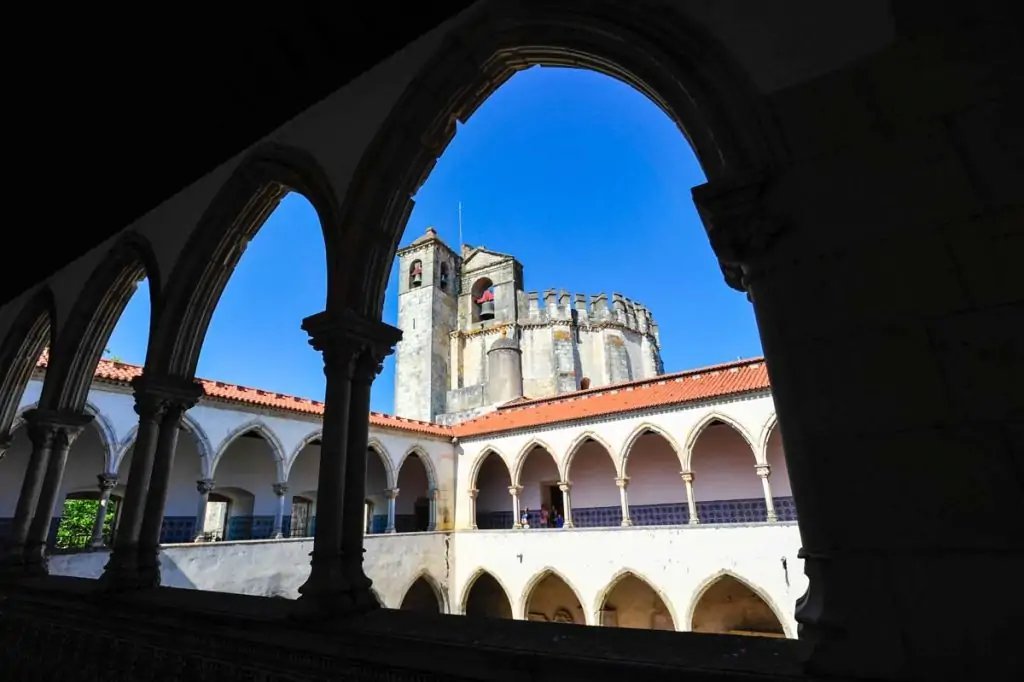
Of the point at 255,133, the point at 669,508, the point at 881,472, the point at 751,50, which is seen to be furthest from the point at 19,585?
the point at 669,508

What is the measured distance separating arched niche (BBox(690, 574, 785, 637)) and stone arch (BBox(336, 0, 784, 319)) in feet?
46.4

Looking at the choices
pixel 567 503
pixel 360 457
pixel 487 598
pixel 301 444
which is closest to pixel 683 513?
pixel 567 503

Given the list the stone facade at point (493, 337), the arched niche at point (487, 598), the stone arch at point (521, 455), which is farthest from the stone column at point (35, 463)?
the stone facade at point (493, 337)

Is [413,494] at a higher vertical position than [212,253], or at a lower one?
A: lower

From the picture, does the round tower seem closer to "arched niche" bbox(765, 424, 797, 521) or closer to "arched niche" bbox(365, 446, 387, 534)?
"arched niche" bbox(365, 446, 387, 534)

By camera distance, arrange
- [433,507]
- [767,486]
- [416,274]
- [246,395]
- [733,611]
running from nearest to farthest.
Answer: [767,486] < [246,395] < [733,611] < [433,507] < [416,274]

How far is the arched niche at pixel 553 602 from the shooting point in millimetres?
16453

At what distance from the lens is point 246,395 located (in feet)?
44.0

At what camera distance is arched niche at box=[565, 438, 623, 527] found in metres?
16.3

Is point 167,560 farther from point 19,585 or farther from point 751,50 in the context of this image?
point 751,50

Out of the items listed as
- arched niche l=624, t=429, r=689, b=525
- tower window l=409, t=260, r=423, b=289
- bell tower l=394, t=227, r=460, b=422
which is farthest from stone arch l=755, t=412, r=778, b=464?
tower window l=409, t=260, r=423, b=289

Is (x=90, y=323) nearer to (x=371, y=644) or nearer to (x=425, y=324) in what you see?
(x=371, y=644)

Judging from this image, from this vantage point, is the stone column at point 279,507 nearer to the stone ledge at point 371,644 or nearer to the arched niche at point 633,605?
the arched niche at point 633,605

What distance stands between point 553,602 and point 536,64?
1698cm
